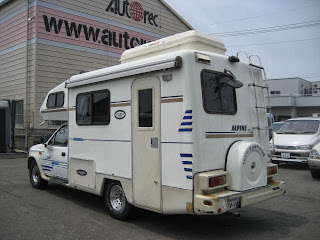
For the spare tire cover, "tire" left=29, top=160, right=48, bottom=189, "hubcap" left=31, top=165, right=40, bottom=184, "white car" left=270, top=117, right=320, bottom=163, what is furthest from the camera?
"white car" left=270, top=117, right=320, bottom=163

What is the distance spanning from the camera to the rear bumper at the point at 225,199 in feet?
14.3

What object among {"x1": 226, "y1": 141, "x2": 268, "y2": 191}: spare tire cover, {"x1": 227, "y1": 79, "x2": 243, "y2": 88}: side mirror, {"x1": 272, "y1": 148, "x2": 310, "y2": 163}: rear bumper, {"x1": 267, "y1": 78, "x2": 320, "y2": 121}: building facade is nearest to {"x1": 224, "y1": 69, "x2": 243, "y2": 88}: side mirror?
{"x1": 227, "y1": 79, "x2": 243, "y2": 88}: side mirror

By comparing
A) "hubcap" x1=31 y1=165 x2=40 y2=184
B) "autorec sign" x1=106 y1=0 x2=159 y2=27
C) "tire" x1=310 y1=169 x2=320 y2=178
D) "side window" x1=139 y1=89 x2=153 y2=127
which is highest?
"autorec sign" x1=106 y1=0 x2=159 y2=27

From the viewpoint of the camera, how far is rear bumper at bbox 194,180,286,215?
14.3 feet

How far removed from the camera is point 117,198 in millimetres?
5895

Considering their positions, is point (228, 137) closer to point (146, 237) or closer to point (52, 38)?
point (146, 237)

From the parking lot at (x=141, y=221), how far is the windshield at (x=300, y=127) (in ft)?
16.2

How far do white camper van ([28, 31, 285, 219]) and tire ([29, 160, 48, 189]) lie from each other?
208cm

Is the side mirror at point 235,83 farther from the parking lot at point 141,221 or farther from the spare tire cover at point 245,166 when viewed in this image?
the parking lot at point 141,221

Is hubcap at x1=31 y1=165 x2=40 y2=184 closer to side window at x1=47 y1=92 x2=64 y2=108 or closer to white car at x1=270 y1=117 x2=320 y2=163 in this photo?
side window at x1=47 y1=92 x2=64 y2=108

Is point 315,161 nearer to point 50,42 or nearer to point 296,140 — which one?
point 296,140

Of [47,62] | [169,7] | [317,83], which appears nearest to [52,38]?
[47,62]

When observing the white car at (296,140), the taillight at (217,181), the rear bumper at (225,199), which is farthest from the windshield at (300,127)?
the taillight at (217,181)

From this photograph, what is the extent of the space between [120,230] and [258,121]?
119 inches
